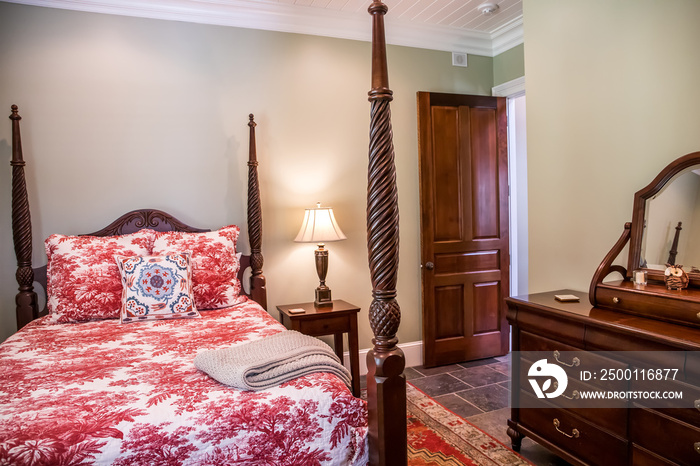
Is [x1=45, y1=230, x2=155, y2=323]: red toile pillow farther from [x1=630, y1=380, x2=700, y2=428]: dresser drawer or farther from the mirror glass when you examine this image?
the mirror glass

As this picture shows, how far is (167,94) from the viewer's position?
321 centimetres

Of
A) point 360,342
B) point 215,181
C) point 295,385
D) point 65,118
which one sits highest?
point 65,118

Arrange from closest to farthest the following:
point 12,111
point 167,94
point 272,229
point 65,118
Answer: point 12,111 < point 65,118 < point 167,94 < point 272,229

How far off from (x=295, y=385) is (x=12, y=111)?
2.49 metres

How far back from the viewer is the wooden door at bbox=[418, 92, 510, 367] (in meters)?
3.81

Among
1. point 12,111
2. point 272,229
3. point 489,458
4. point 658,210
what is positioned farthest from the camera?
point 272,229

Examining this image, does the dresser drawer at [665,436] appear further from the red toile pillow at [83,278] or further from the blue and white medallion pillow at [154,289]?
the red toile pillow at [83,278]

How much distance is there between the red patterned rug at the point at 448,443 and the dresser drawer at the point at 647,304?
91 centimetres

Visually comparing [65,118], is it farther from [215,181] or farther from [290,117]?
[290,117]

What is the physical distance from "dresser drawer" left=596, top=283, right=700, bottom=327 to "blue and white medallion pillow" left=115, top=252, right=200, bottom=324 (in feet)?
6.76

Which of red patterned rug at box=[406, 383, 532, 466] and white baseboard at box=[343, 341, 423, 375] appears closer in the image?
red patterned rug at box=[406, 383, 532, 466]

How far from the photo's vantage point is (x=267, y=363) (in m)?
1.59

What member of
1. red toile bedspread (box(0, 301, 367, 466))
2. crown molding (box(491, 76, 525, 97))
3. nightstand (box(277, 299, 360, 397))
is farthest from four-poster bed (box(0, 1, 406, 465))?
crown molding (box(491, 76, 525, 97))

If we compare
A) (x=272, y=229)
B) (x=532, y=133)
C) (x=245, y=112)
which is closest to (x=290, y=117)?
(x=245, y=112)
